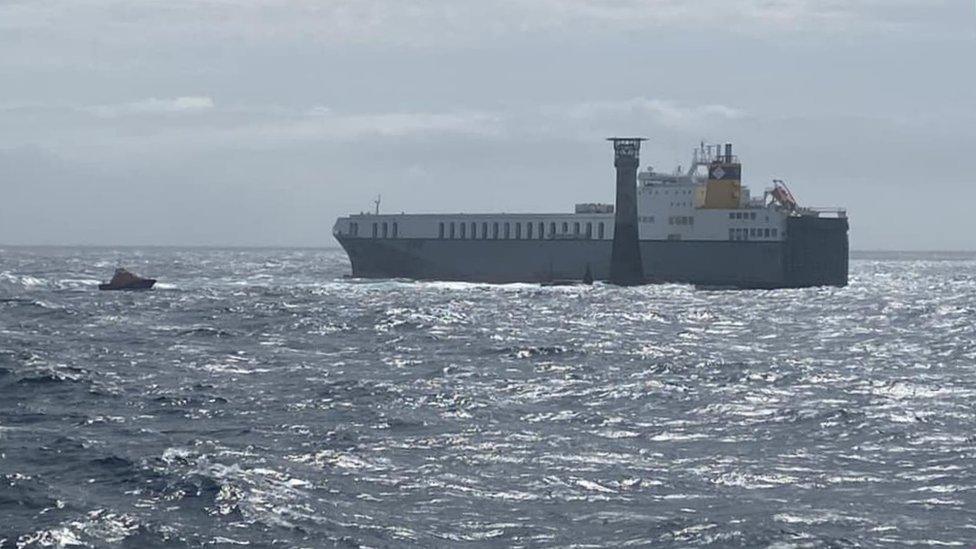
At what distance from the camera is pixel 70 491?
28422mm

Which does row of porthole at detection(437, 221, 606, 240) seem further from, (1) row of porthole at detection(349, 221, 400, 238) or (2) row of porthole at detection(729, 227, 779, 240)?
(2) row of porthole at detection(729, 227, 779, 240)

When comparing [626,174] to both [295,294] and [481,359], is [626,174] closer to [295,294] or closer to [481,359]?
[295,294]

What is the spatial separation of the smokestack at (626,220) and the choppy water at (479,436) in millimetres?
53734

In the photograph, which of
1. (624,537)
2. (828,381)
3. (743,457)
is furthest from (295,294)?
(624,537)

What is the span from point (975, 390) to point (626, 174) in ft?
263

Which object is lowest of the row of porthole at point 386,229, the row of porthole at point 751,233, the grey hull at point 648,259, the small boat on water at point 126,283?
the small boat on water at point 126,283

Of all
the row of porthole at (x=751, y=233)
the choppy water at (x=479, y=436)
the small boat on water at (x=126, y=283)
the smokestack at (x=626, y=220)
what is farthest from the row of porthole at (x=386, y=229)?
the choppy water at (x=479, y=436)

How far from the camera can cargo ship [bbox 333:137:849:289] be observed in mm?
126875

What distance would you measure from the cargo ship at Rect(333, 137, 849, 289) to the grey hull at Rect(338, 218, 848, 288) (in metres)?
0.09

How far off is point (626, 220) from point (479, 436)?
90646 mm

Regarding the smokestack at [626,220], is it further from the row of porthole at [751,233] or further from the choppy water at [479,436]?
the choppy water at [479,436]

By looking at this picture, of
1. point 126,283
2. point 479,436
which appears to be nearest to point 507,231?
point 126,283

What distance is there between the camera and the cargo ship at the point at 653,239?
416 feet

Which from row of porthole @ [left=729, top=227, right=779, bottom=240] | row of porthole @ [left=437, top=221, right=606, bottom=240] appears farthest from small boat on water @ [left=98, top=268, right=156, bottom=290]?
row of porthole @ [left=729, top=227, right=779, bottom=240]
